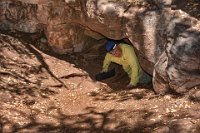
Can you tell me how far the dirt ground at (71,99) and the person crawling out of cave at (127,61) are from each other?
238 millimetres

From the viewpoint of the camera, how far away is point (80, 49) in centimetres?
936

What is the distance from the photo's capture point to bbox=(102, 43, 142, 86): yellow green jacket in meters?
7.88

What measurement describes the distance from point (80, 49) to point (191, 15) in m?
3.28

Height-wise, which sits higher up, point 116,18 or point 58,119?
point 116,18

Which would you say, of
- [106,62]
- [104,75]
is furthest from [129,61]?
[104,75]

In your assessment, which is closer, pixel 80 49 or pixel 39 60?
pixel 39 60

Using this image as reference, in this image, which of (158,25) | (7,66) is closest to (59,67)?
(7,66)

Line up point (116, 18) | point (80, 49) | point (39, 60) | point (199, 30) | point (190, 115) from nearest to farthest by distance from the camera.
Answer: point (190, 115) < point (199, 30) < point (116, 18) < point (39, 60) < point (80, 49)

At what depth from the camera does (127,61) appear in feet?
26.8

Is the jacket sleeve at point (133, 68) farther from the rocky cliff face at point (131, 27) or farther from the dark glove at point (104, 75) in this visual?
Result: the dark glove at point (104, 75)

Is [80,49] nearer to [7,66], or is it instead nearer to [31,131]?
[7,66]

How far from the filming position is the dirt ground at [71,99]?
6242mm

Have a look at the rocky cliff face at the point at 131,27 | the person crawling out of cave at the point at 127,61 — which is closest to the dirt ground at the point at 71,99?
the person crawling out of cave at the point at 127,61

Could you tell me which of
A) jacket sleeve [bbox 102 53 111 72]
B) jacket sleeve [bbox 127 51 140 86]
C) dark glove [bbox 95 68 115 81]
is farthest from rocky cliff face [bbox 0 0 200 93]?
dark glove [bbox 95 68 115 81]
